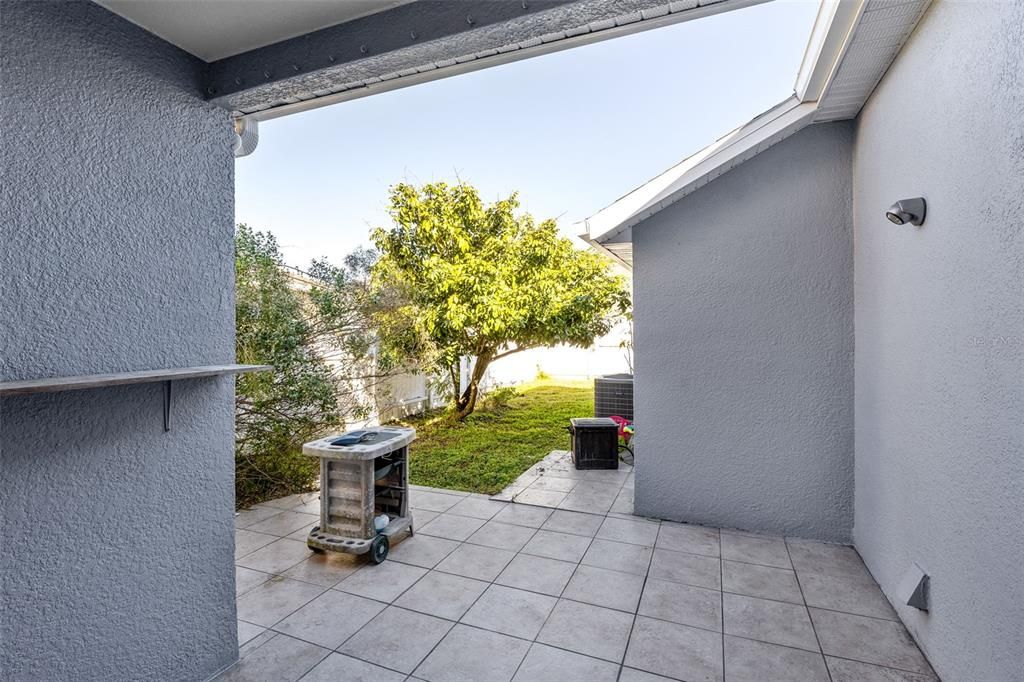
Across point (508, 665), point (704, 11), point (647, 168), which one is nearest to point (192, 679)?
point (508, 665)

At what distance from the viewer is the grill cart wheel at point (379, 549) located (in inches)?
146

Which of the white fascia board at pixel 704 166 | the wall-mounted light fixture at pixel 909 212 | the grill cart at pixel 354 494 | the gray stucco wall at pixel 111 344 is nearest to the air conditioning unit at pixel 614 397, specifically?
the white fascia board at pixel 704 166

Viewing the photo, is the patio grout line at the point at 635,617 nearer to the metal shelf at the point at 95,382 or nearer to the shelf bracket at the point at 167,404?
the metal shelf at the point at 95,382

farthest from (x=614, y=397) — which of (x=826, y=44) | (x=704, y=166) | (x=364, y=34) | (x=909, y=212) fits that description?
(x=364, y=34)

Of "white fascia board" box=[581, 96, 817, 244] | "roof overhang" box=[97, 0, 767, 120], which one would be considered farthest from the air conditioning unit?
"roof overhang" box=[97, 0, 767, 120]

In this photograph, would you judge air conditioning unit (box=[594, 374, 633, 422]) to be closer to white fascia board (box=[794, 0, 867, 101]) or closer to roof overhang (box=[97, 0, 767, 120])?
white fascia board (box=[794, 0, 867, 101])

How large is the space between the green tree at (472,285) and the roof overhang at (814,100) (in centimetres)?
329

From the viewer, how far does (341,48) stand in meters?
1.98

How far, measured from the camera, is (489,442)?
7.85 metres

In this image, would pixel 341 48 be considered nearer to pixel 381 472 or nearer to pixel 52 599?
pixel 52 599

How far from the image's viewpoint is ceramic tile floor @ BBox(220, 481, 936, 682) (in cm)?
255

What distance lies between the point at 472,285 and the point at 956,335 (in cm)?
664

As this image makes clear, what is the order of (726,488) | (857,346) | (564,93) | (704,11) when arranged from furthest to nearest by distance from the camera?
1. (564,93)
2. (726,488)
3. (857,346)
4. (704,11)

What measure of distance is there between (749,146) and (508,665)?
14.1ft
